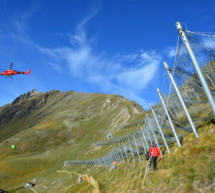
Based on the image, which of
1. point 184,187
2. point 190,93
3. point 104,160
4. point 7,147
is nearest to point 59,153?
point 7,147

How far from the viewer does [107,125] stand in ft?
354

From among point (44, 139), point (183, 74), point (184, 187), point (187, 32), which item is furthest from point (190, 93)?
point (44, 139)

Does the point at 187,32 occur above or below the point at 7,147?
below

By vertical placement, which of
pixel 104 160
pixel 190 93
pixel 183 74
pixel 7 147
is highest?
pixel 7 147

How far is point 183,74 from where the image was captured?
711 inches

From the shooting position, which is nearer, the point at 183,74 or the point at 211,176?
the point at 211,176

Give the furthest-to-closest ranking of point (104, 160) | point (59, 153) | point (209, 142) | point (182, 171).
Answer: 1. point (59, 153)
2. point (104, 160)
3. point (209, 142)
4. point (182, 171)

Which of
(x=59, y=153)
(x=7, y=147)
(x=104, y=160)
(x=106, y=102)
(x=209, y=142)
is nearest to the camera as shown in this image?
(x=209, y=142)

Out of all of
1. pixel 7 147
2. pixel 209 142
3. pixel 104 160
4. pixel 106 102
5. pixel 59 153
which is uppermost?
pixel 106 102

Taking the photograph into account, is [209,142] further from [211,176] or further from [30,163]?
[30,163]

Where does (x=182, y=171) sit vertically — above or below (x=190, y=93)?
below

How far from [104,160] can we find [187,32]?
39803 mm

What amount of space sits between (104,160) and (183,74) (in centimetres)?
3389

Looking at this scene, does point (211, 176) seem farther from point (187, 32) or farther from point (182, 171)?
point (187, 32)
